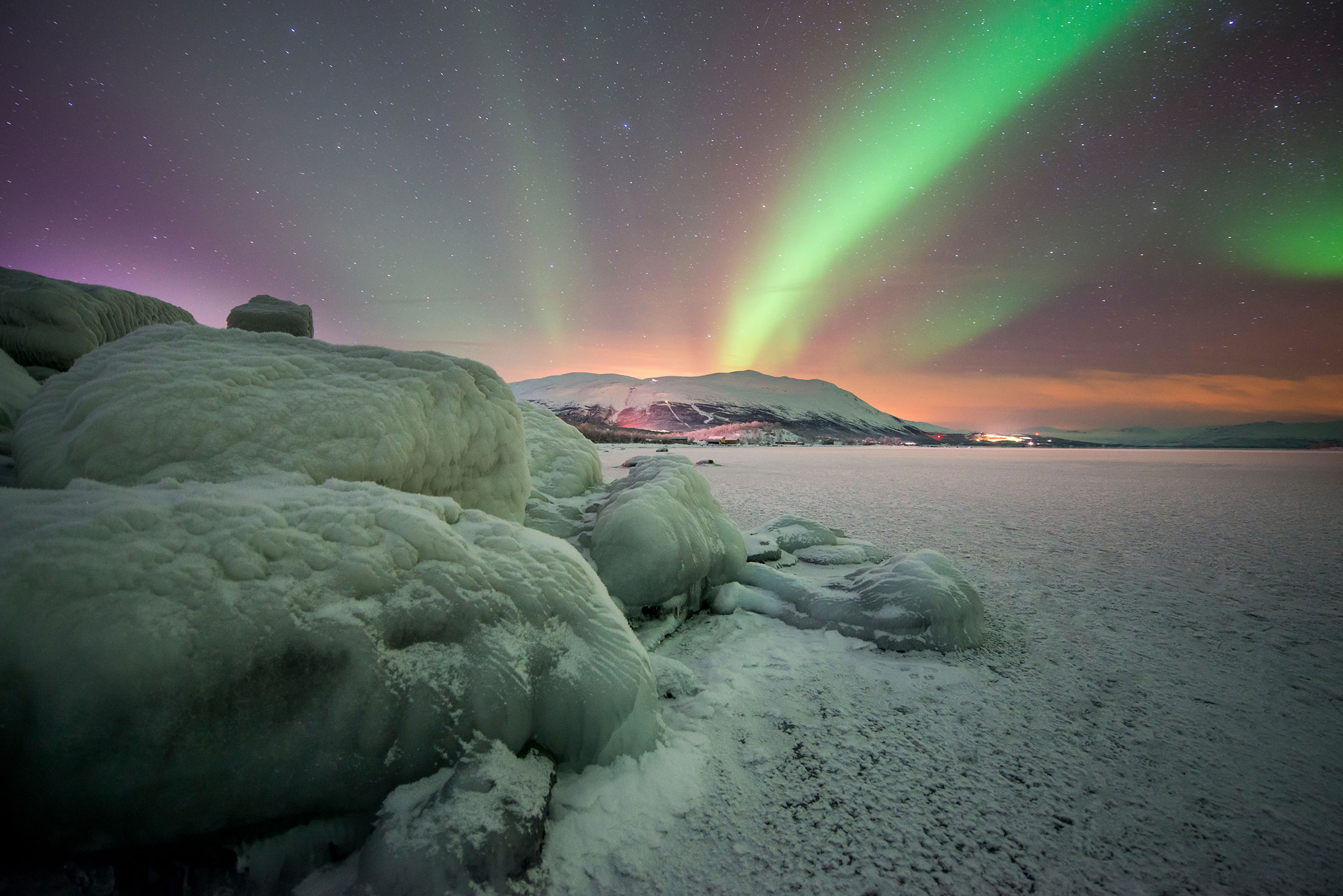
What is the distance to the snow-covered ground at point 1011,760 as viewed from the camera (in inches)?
45.8

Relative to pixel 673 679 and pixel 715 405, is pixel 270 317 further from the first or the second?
pixel 715 405

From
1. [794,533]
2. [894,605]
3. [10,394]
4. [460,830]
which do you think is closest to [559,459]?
[794,533]

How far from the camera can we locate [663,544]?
107 inches

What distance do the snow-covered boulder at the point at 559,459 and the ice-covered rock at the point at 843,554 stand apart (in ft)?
6.60

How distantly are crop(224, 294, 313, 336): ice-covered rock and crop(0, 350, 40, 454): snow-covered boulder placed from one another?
5.66ft

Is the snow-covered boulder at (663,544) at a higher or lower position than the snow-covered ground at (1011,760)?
higher

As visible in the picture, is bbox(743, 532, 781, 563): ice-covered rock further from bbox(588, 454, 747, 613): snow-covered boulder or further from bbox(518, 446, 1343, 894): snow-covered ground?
bbox(518, 446, 1343, 894): snow-covered ground

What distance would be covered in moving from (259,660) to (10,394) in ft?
9.84

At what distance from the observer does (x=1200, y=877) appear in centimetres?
113

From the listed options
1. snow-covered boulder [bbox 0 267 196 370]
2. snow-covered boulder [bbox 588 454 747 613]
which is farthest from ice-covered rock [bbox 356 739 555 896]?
snow-covered boulder [bbox 0 267 196 370]

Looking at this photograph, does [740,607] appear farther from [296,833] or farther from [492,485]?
[296,833]

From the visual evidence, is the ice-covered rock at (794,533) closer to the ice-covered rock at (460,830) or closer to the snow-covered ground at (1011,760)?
the snow-covered ground at (1011,760)

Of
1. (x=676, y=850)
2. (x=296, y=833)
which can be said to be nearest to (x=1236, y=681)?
(x=676, y=850)

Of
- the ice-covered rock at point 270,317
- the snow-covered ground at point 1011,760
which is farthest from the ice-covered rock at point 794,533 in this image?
the ice-covered rock at point 270,317
